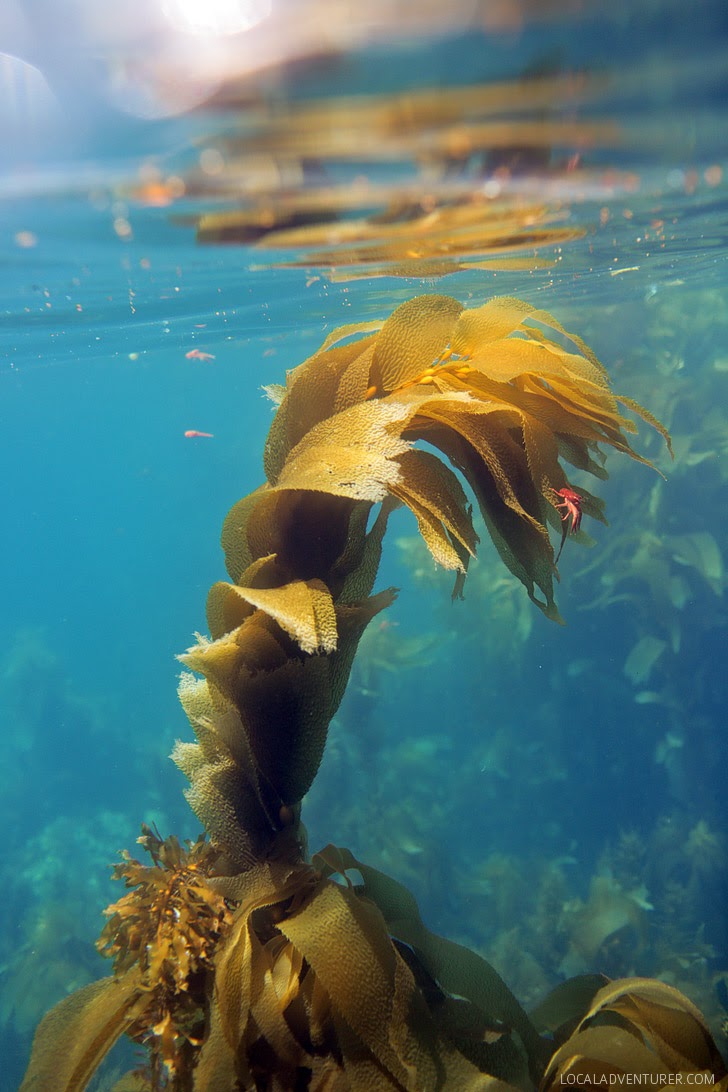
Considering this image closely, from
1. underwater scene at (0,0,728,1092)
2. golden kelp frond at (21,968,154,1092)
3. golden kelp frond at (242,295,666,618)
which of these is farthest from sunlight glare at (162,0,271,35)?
golden kelp frond at (21,968,154,1092)

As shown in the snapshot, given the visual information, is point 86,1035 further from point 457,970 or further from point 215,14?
point 215,14

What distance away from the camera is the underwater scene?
1.85 metres

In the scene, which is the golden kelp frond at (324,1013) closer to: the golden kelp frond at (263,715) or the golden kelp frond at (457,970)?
the golden kelp frond at (457,970)

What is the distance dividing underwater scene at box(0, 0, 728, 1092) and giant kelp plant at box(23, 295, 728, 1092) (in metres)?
0.01

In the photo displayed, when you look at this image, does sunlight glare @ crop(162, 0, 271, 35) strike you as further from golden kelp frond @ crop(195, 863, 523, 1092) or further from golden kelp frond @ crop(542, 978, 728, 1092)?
golden kelp frond @ crop(542, 978, 728, 1092)

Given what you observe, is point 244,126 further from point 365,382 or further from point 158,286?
point 158,286

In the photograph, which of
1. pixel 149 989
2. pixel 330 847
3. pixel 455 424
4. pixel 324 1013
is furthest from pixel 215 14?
pixel 324 1013

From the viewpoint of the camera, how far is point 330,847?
2.10m

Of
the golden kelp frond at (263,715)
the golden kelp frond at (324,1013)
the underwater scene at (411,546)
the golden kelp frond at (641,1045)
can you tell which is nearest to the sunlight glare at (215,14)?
the underwater scene at (411,546)

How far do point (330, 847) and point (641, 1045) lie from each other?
110cm

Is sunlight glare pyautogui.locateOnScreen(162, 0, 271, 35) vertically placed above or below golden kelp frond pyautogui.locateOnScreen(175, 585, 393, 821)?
above

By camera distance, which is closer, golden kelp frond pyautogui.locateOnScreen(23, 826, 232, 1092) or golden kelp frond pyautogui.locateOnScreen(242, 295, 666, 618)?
golden kelp frond pyautogui.locateOnScreen(23, 826, 232, 1092)

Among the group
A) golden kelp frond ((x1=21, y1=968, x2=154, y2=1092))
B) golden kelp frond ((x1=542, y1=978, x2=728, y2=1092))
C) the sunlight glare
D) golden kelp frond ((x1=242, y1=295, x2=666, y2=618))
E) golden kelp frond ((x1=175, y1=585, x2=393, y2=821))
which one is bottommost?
golden kelp frond ((x1=542, y1=978, x2=728, y2=1092))

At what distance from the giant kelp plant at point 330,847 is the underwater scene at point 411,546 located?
1cm
